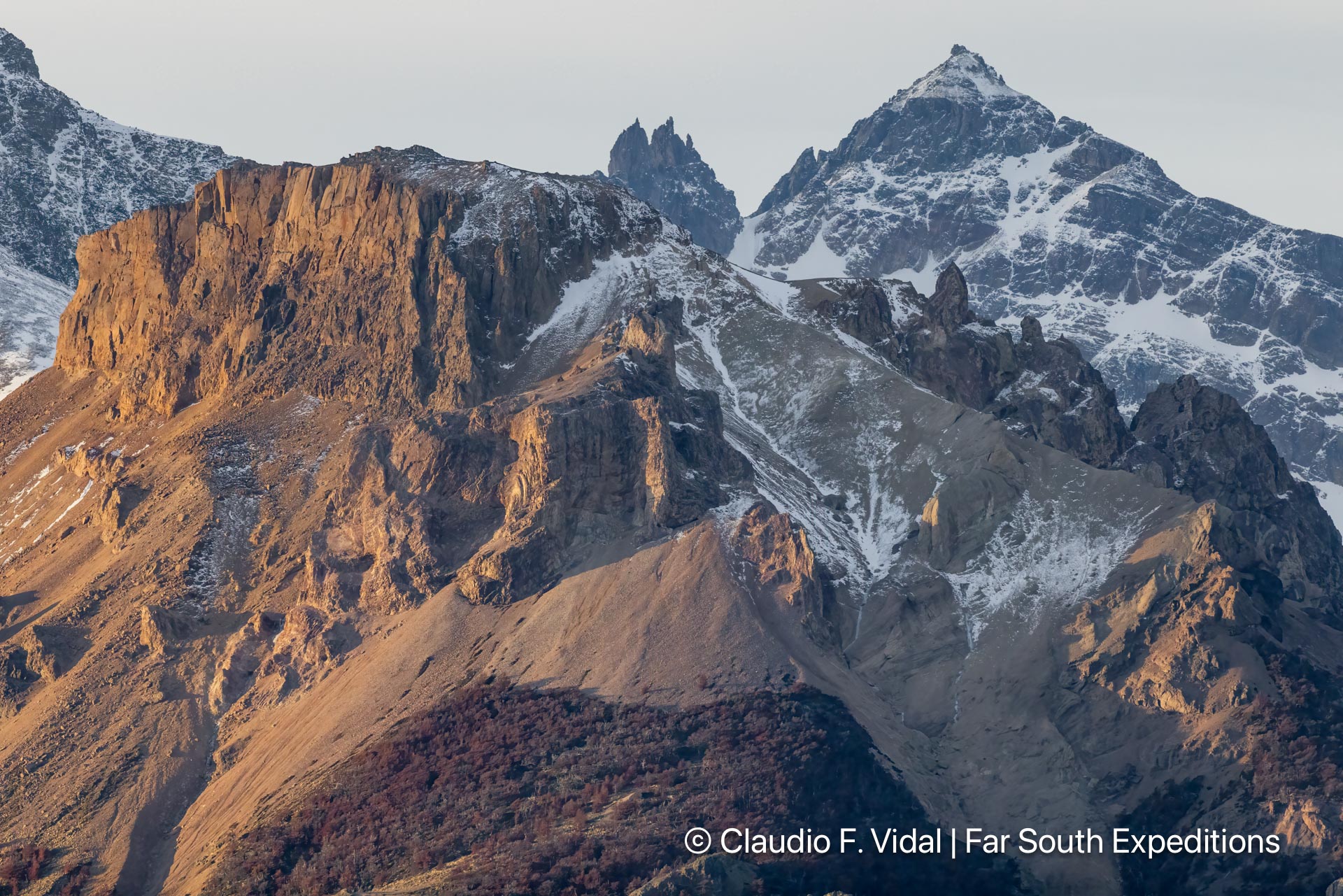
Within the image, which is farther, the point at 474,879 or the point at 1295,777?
the point at 1295,777

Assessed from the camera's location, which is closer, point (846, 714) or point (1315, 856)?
point (1315, 856)

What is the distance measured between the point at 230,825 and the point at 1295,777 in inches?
3242

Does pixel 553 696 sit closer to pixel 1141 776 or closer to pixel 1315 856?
pixel 1141 776

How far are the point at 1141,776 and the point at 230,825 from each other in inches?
2842

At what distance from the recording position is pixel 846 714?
646 feet

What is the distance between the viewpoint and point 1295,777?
7530 inches

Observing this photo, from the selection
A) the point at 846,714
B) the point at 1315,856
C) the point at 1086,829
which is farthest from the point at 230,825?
the point at 1315,856

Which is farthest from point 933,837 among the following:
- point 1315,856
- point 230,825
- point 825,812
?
point 230,825

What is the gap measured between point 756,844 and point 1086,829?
95.3 feet

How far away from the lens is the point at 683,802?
184 meters

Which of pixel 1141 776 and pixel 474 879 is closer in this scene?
pixel 474 879

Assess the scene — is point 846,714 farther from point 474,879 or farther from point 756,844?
point 474,879

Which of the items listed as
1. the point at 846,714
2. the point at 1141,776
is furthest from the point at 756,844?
the point at 1141,776

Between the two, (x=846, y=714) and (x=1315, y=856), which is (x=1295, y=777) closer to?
(x=1315, y=856)
